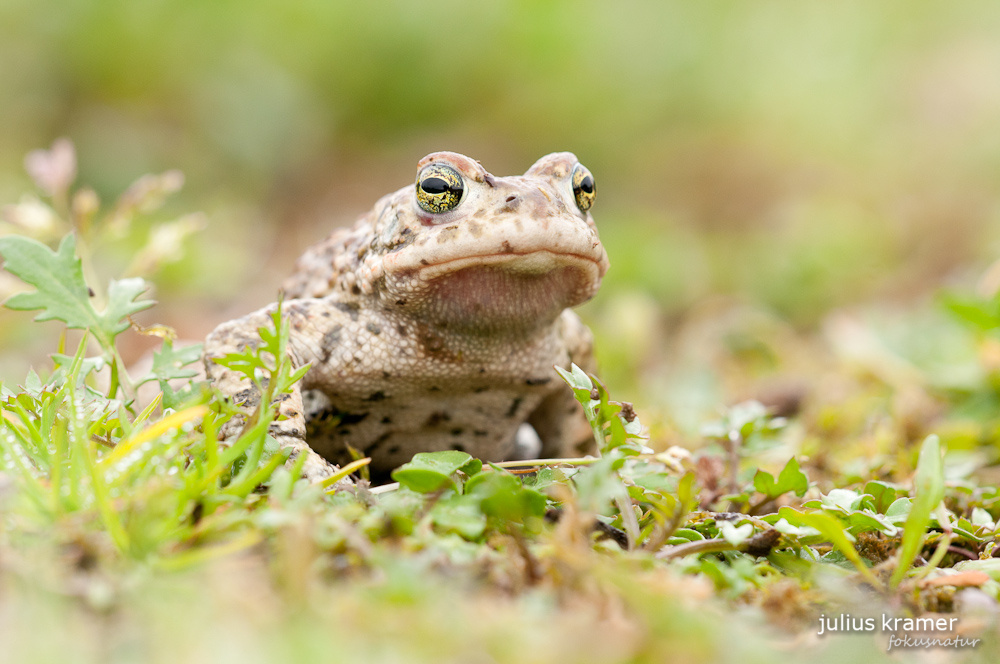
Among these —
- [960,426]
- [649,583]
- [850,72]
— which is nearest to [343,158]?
[850,72]

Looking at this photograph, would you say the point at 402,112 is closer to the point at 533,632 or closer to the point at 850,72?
the point at 850,72

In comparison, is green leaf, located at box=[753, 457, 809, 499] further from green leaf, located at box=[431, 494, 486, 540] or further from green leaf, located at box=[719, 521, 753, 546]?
green leaf, located at box=[431, 494, 486, 540]

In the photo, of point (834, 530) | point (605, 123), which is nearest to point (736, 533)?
point (834, 530)

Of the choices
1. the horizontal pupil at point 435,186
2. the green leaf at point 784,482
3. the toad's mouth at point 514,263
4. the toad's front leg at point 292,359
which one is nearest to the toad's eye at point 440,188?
the horizontal pupil at point 435,186

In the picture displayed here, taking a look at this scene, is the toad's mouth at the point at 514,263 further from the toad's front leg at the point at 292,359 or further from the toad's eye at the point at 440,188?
the toad's front leg at the point at 292,359

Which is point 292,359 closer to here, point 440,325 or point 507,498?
point 440,325
